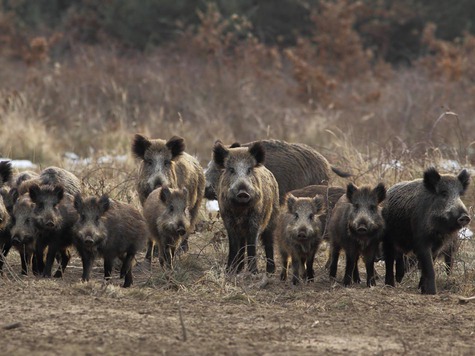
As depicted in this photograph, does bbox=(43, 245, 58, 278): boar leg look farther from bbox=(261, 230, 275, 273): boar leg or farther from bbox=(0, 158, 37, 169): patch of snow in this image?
bbox=(0, 158, 37, 169): patch of snow

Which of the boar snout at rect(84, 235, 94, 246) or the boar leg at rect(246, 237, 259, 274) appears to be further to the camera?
the boar leg at rect(246, 237, 259, 274)

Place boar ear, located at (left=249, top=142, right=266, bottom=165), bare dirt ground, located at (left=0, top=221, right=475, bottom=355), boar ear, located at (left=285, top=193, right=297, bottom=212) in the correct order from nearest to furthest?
bare dirt ground, located at (left=0, top=221, right=475, bottom=355)
boar ear, located at (left=285, top=193, right=297, bottom=212)
boar ear, located at (left=249, top=142, right=266, bottom=165)

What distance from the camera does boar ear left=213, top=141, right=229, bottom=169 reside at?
10438 mm

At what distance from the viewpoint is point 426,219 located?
9258 millimetres

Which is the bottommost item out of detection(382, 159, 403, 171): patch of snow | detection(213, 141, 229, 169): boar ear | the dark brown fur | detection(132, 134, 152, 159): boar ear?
the dark brown fur

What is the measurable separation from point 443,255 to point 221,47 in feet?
51.4

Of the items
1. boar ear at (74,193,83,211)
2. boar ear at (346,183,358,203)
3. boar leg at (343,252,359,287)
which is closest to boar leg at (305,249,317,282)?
boar leg at (343,252,359,287)

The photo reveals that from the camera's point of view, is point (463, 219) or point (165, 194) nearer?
point (463, 219)

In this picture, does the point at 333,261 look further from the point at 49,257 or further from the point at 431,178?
the point at 49,257

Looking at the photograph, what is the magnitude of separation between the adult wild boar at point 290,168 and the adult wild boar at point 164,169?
0.41 meters

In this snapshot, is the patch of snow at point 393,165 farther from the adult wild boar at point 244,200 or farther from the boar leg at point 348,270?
the boar leg at point 348,270

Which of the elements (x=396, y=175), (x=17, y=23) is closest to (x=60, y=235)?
(x=396, y=175)

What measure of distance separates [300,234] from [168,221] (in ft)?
3.87

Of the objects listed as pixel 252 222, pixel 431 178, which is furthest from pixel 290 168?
pixel 431 178
